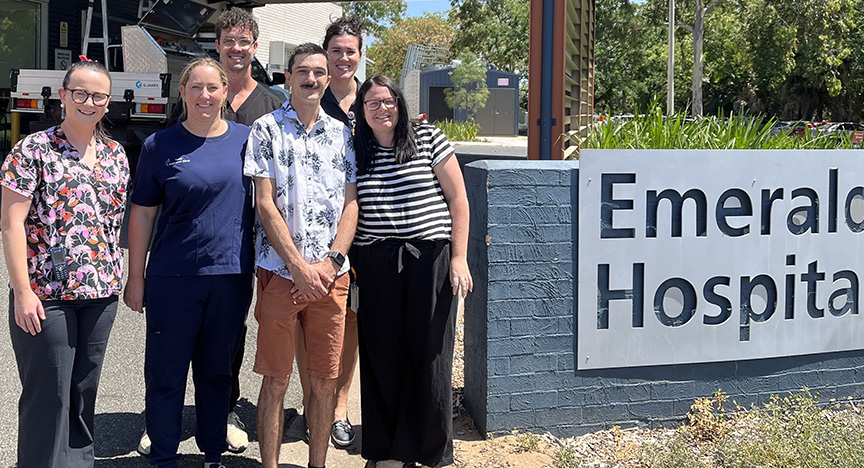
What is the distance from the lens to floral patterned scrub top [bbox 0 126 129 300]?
318 centimetres

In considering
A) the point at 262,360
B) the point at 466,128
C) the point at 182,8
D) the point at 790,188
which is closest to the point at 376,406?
the point at 262,360

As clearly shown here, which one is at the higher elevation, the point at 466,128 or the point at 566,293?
the point at 466,128

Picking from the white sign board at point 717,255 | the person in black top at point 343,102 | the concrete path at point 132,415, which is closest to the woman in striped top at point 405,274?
the person in black top at point 343,102

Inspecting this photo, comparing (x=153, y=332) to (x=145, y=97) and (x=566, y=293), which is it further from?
(x=145, y=97)

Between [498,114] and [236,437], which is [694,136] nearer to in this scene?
[236,437]

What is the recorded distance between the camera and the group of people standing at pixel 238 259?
10.6 feet

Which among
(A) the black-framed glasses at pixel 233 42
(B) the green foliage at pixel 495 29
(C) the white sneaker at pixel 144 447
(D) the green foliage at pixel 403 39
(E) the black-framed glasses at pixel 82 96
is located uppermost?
(D) the green foliage at pixel 403 39

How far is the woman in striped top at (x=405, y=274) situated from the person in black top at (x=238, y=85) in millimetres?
691

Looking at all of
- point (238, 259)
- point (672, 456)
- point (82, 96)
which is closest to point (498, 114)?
point (672, 456)

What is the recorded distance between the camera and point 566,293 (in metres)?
4.36

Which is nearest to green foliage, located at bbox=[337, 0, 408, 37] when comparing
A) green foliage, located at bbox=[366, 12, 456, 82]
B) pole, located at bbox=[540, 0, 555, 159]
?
green foliage, located at bbox=[366, 12, 456, 82]

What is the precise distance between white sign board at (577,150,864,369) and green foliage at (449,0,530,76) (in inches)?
1570

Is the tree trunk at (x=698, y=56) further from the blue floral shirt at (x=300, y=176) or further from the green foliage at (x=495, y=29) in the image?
the blue floral shirt at (x=300, y=176)

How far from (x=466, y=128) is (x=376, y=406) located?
28.8m
